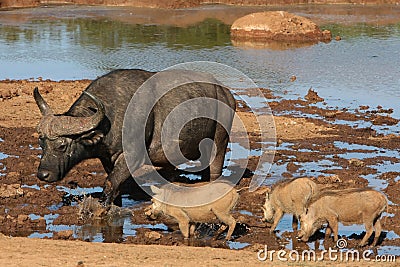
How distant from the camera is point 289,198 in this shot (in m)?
8.49

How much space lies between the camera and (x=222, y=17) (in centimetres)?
3975

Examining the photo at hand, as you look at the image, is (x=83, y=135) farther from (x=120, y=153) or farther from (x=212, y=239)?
(x=212, y=239)

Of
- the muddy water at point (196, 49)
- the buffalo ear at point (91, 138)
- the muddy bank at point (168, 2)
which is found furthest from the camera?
the muddy bank at point (168, 2)

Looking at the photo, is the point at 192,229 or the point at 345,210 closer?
the point at 345,210

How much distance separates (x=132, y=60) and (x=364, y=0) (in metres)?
24.6

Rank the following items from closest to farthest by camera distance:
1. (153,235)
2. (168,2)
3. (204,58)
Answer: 1. (153,235)
2. (204,58)
3. (168,2)

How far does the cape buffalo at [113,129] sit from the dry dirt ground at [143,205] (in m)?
0.61

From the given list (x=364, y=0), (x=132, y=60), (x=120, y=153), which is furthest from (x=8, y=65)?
(x=364, y=0)

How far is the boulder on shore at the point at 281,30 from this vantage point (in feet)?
99.8

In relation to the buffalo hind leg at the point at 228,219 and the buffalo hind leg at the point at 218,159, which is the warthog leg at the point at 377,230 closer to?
the buffalo hind leg at the point at 228,219

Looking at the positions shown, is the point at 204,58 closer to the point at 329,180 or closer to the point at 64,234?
the point at 329,180

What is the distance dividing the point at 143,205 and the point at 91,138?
4.20 ft

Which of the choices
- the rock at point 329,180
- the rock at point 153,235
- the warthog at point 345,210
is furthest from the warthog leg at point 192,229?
the rock at point 329,180

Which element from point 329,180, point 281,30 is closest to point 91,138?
point 329,180
